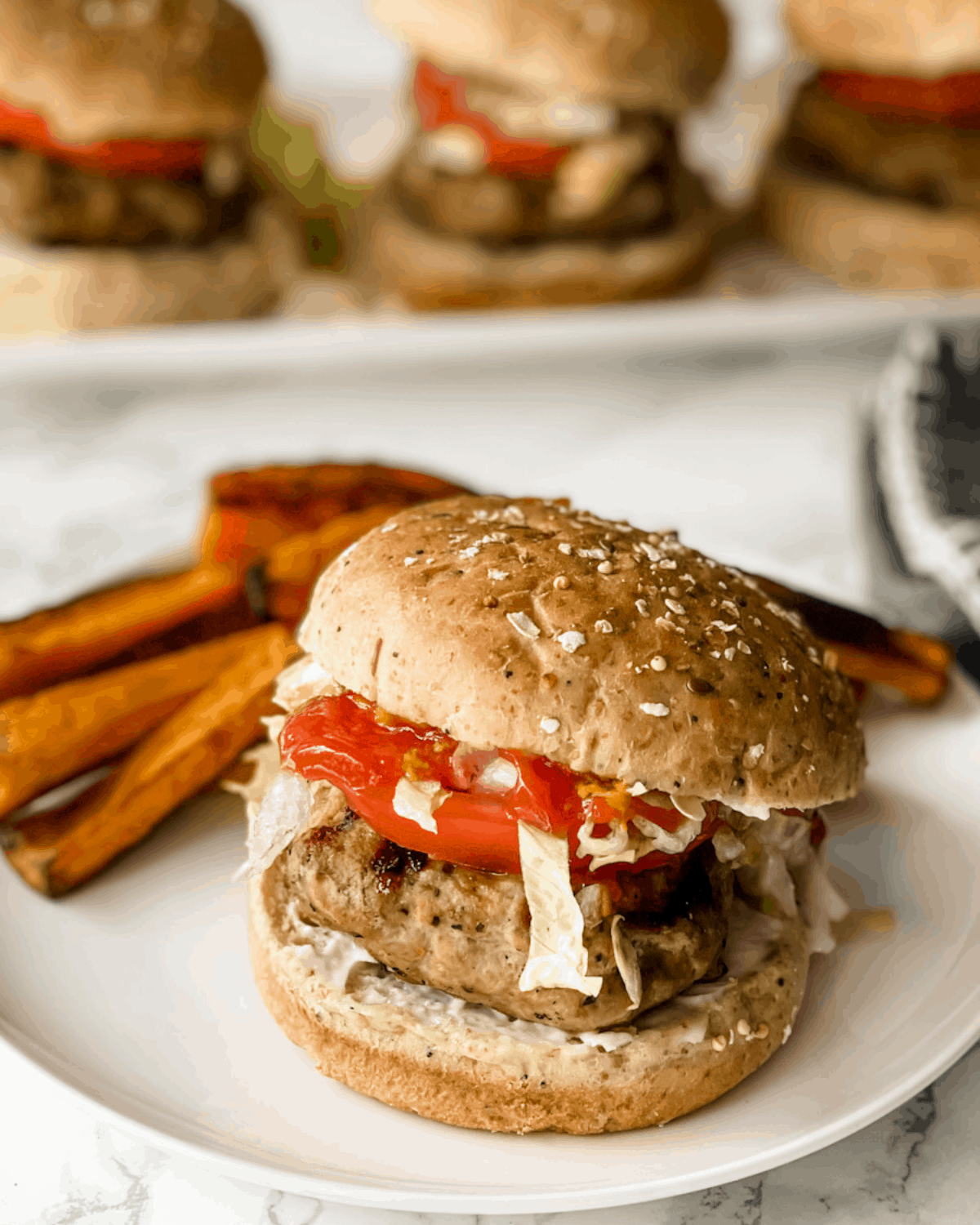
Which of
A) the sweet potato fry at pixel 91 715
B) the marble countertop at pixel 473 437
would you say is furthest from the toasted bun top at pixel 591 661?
the marble countertop at pixel 473 437

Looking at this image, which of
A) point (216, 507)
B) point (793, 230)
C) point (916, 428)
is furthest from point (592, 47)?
point (216, 507)

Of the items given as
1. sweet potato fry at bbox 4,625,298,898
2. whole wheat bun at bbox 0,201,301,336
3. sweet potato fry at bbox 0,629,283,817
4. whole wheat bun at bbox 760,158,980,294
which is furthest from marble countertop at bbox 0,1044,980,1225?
whole wheat bun at bbox 760,158,980,294

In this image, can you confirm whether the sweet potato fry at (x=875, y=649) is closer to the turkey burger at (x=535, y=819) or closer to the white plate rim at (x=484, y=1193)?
the turkey burger at (x=535, y=819)

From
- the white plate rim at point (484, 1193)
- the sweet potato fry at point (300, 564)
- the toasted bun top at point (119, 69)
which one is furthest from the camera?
the toasted bun top at point (119, 69)

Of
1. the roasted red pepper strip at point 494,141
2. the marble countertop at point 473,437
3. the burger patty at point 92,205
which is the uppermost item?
the roasted red pepper strip at point 494,141

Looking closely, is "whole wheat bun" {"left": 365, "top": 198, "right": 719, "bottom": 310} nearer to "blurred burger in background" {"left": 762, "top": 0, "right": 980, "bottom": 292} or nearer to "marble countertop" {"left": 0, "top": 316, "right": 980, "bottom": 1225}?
"marble countertop" {"left": 0, "top": 316, "right": 980, "bottom": 1225}

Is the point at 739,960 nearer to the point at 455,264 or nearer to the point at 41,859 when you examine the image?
the point at 41,859

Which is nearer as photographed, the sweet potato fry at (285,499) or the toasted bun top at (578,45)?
the sweet potato fry at (285,499)

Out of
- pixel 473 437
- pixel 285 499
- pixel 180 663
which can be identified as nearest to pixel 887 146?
pixel 473 437

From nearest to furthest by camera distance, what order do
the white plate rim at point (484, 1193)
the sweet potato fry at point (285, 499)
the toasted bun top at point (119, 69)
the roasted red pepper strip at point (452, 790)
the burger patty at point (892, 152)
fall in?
the white plate rim at point (484, 1193) → the roasted red pepper strip at point (452, 790) → the sweet potato fry at point (285, 499) → the toasted bun top at point (119, 69) → the burger patty at point (892, 152)

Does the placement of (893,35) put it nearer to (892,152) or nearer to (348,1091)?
(892,152)

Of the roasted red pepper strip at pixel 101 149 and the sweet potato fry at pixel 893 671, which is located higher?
the roasted red pepper strip at pixel 101 149
